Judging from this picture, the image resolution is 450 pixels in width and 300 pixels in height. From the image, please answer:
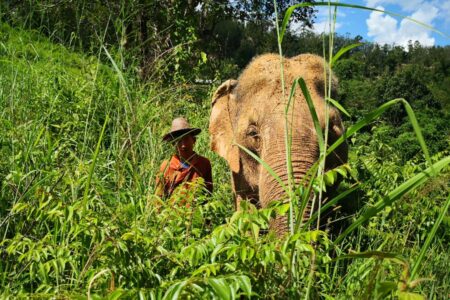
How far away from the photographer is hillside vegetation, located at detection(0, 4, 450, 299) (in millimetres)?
1928

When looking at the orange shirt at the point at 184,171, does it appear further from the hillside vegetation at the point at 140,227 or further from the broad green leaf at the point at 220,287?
the broad green leaf at the point at 220,287

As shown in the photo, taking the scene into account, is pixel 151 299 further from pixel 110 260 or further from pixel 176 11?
pixel 176 11

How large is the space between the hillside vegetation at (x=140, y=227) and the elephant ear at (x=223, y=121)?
0.61 metres

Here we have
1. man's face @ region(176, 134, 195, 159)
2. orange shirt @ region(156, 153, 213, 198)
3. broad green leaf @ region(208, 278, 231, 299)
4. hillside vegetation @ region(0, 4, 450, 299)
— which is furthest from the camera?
man's face @ region(176, 134, 195, 159)

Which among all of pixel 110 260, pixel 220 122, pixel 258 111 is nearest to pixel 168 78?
pixel 220 122

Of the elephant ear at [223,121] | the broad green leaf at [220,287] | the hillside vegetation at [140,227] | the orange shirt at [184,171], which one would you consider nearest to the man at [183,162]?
the orange shirt at [184,171]

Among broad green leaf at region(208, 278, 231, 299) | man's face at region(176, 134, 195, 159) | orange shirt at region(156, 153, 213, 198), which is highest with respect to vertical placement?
broad green leaf at region(208, 278, 231, 299)

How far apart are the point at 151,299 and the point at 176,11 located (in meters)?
10.6

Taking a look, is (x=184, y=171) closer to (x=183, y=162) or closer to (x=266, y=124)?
(x=183, y=162)

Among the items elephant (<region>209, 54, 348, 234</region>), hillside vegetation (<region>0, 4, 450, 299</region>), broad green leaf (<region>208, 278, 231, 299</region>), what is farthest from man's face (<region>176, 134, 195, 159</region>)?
broad green leaf (<region>208, 278, 231, 299</region>)

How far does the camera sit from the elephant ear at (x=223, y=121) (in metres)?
5.97

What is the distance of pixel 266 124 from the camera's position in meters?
5.18

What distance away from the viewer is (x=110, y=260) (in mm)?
2221

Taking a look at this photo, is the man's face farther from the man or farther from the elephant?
the elephant
